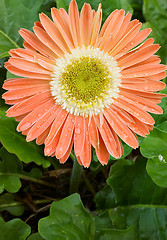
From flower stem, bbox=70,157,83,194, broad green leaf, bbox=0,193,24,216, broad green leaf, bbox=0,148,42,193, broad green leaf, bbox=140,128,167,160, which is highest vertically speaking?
broad green leaf, bbox=140,128,167,160

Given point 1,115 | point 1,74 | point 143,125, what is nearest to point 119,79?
point 143,125

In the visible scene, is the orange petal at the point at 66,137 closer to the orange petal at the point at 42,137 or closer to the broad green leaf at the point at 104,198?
the orange petal at the point at 42,137

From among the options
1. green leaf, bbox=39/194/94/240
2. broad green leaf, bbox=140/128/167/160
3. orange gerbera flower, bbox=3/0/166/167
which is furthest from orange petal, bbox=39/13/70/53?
green leaf, bbox=39/194/94/240

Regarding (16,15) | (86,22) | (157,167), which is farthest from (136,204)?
(16,15)

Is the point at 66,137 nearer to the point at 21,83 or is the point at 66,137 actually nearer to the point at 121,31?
the point at 21,83

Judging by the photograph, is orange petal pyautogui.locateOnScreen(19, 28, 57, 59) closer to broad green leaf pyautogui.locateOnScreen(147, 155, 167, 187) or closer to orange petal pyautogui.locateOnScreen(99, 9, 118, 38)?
orange petal pyautogui.locateOnScreen(99, 9, 118, 38)

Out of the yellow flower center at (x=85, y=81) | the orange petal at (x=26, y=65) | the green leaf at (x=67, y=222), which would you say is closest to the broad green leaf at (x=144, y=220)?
the green leaf at (x=67, y=222)
